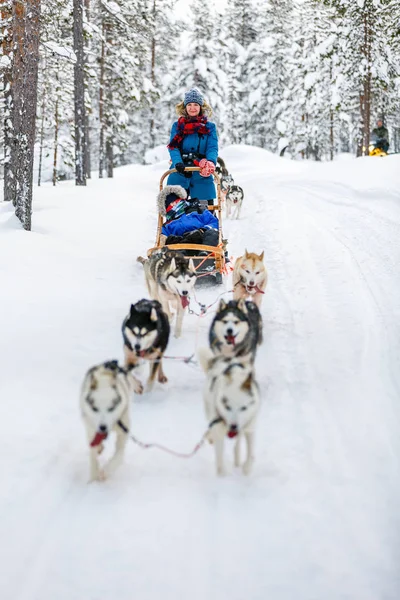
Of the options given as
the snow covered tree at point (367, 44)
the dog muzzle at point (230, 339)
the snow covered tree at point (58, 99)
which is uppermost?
the snow covered tree at point (367, 44)

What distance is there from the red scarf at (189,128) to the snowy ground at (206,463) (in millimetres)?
2211

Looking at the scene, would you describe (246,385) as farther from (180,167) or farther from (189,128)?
(189,128)

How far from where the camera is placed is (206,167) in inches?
272

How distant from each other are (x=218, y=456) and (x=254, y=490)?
0.84 feet

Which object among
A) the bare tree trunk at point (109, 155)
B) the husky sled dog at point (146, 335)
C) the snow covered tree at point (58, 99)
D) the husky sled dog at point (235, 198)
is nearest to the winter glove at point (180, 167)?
the husky sled dog at point (146, 335)

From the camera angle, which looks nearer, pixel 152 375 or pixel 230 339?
pixel 230 339

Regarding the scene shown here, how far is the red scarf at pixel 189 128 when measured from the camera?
7328mm

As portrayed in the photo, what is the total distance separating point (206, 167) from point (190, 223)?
32.7 inches

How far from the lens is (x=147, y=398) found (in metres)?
3.77

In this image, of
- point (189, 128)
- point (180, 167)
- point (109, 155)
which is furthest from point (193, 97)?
point (109, 155)

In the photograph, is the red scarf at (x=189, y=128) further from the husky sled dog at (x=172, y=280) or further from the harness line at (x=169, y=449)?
the harness line at (x=169, y=449)

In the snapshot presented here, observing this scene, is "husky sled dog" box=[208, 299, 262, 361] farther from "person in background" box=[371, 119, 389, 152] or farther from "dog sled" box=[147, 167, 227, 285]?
"person in background" box=[371, 119, 389, 152]

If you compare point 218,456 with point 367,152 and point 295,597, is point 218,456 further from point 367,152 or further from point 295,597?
point 367,152

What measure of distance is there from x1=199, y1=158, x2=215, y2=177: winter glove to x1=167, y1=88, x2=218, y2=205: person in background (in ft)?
0.67
